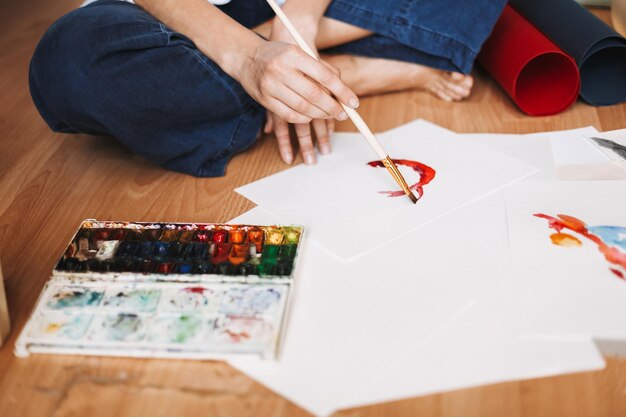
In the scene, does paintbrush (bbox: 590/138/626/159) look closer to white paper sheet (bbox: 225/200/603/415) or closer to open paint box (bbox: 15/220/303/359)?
white paper sheet (bbox: 225/200/603/415)

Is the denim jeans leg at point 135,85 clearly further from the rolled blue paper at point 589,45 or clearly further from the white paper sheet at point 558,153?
the rolled blue paper at point 589,45

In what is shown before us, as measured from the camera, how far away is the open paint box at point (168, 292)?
78 cm

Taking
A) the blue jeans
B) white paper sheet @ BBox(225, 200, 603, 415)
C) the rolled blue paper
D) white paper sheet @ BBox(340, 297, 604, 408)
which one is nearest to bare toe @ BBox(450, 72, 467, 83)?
the rolled blue paper

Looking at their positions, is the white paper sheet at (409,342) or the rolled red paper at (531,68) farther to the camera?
the rolled red paper at (531,68)

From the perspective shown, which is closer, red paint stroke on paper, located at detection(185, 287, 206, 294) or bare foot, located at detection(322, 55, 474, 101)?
red paint stroke on paper, located at detection(185, 287, 206, 294)

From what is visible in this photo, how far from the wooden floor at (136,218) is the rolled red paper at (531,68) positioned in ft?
0.10

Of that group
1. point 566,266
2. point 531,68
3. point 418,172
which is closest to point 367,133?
point 418,172

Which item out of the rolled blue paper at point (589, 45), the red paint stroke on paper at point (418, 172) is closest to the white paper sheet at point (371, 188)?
the red paint stroke on paper at point (418, 172)

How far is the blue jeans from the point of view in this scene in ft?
3.65

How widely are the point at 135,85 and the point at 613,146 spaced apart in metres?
0.80

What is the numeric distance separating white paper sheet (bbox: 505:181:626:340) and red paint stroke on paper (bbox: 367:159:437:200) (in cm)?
13

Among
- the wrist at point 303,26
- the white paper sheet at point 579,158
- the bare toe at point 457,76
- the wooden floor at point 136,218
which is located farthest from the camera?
the bare toe at point 457,76

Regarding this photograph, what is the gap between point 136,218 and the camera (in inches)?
42.9

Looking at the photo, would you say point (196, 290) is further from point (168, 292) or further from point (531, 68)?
point (531, 68)
